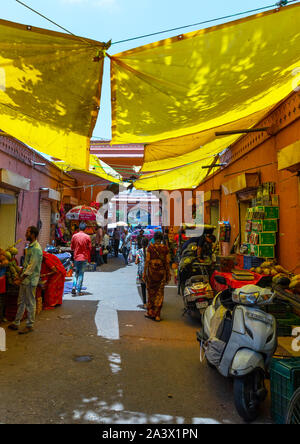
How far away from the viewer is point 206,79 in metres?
3.50

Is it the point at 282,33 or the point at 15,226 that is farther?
the point at 15,226

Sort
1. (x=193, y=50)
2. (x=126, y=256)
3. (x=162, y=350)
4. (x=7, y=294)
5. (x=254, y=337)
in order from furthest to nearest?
1. (x=126, y=256)
2. (x=7, y=294)
3. (x=162, y=350)
4. (x=193, y=50)
5. (x=254, y=337)

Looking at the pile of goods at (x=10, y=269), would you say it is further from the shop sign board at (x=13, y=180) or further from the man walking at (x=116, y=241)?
the man walking at (x=116, y=241)

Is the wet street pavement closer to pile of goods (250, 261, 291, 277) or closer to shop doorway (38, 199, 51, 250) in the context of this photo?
pile of goods (250, 261, 291, 277)

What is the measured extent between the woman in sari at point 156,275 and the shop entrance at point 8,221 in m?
5.50

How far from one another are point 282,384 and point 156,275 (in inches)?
143

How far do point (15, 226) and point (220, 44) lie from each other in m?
8.43

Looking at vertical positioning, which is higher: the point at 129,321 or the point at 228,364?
the point at 228,364

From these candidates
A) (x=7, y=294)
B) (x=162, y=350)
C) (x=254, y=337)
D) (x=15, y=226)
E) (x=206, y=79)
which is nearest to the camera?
(x=254, y=337)

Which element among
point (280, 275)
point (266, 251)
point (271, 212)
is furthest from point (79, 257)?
point (280, 275)

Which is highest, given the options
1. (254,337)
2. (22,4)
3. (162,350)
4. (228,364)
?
(22,4)

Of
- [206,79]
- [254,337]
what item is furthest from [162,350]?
[206,79]

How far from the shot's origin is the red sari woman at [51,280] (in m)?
6.49

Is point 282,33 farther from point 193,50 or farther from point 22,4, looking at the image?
point 22,4
